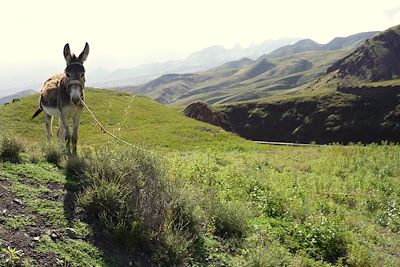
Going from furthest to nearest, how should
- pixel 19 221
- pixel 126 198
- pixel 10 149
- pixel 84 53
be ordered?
pixel 84 53
pixel 10 149
pixel 126 198
pixel 19 221

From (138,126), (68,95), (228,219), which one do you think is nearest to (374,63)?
(138,126)

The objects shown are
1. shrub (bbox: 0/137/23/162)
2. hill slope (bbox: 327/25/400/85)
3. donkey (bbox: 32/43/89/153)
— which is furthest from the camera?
hill slope (bbox: 327/25/400/85)

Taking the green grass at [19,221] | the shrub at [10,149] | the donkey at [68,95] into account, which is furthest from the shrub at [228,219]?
the shrub at [10,149]

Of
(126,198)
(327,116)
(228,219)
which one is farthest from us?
(327,116)

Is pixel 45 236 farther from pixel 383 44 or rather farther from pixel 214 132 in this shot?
pixel 383 44

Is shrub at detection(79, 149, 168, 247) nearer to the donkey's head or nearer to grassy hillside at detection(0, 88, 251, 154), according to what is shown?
the donkey's head

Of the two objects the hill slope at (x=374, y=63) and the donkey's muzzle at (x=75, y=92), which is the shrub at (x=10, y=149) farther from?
the hill slope at (x=374, y=63)

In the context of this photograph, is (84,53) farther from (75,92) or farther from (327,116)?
(327,116)

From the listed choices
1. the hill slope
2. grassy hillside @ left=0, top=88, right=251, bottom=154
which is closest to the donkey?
grassy hillside @ left=0, top=88, right=251, bottom=154

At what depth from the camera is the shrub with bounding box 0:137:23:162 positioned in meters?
9.15

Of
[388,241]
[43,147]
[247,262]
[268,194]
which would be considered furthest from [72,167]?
[388,241]

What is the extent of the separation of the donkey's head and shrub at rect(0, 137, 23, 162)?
5.55 ft

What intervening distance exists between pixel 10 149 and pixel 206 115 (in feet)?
165

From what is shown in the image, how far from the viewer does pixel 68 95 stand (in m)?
12.0
